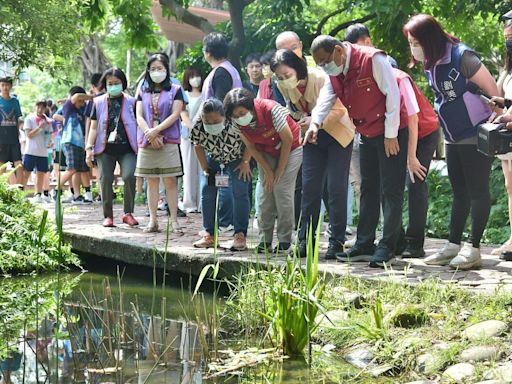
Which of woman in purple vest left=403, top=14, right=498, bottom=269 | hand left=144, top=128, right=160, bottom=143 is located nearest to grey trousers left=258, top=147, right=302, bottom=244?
woman in purple vest left=403, top=14, right=498, bottom=269

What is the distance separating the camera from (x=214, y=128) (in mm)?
7961

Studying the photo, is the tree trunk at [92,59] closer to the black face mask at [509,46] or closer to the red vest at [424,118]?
the red vest at [424,118]

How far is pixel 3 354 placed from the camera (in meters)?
5.70

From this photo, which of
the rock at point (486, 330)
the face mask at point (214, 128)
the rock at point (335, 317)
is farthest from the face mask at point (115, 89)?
the rock at point (486, 330)

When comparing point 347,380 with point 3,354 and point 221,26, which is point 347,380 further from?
point 221,26

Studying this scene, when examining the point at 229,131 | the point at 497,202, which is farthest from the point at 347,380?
the point at 497,202

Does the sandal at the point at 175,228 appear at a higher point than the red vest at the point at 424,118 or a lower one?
lower

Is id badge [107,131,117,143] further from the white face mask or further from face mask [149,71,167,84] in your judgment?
the white face mask

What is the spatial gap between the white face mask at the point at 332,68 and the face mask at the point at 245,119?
784mm

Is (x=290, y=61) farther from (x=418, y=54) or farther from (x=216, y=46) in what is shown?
(x=216, y=46)

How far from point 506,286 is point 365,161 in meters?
1.73

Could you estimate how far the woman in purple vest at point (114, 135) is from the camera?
405 inches

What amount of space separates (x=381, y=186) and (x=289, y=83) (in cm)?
106

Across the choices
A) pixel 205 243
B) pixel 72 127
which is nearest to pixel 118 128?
pixel 205 243
